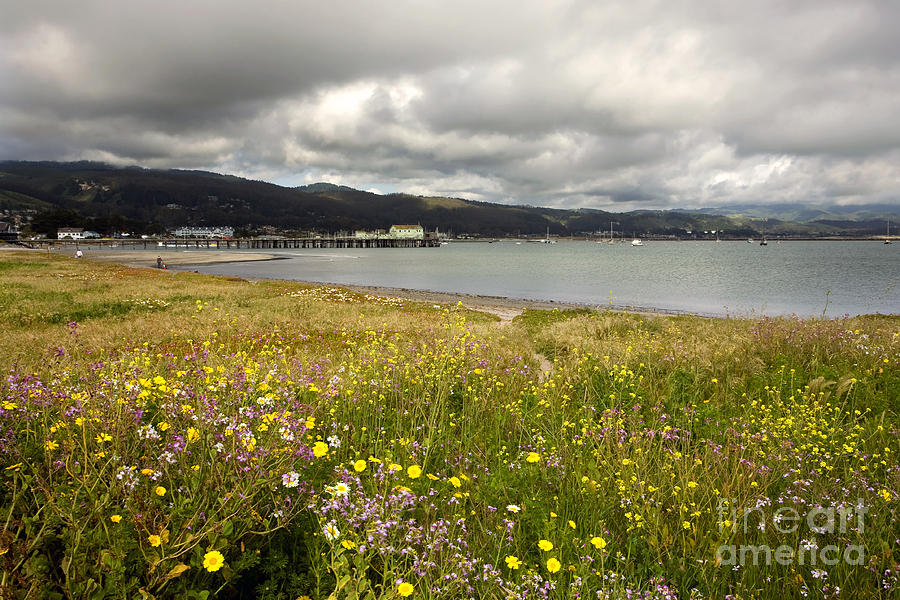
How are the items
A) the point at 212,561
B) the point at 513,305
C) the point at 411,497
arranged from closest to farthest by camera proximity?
the point at 212,561
the point at 411,497
the point at 513,305

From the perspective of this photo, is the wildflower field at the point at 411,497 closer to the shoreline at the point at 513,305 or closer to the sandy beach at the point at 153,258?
the shoreline at the point at 513,305

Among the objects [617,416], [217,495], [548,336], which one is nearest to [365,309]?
[548,336]

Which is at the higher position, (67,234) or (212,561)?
(67,234)

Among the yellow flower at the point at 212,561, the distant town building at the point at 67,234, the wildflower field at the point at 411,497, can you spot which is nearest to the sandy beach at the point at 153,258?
the wildflower field at the point at 411,497

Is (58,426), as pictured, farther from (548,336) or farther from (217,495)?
(548,336)

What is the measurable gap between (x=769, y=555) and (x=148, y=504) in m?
4.39

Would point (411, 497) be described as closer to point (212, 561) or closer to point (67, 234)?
point (212, 561)

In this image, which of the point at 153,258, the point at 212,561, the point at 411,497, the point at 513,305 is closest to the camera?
the point at 212,561

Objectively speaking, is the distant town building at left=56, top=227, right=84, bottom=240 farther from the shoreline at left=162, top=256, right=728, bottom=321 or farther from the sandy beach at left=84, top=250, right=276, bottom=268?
the shoreline at left=162, top=256, right=728, bottom=321

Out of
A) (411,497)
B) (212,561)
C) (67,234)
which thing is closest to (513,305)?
(411,497)

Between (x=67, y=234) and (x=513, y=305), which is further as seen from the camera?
(x=67, y=234)

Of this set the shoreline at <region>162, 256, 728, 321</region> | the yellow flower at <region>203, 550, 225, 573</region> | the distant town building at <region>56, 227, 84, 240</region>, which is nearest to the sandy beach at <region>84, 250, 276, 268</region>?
the shoreline at <region>162, 256, 728, 321</region>

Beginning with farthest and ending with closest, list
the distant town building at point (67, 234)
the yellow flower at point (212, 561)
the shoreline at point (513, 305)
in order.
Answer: the distant town building at point (67, 234) → the shoreline at point (513, 305) → the yellow flower at point (212, 561)

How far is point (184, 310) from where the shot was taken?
20578mm
